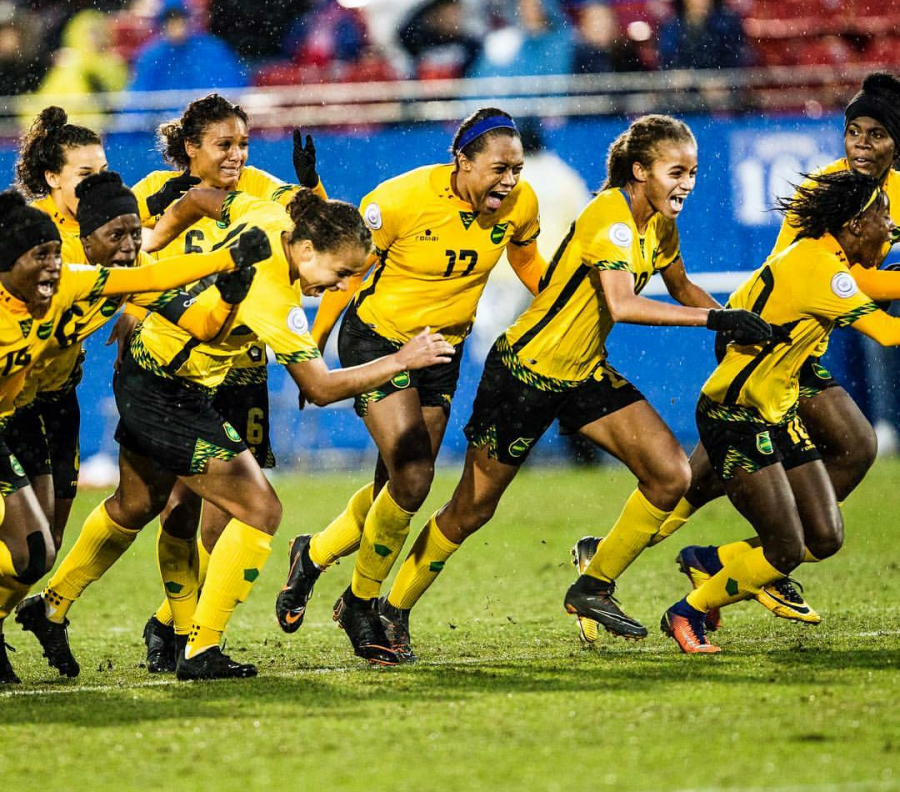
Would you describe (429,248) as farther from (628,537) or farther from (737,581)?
(737,581)

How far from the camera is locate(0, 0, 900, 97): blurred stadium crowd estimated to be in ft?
46.2

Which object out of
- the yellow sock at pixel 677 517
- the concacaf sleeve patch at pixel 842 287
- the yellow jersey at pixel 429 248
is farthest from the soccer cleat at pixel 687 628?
the yellow jersey at pixel 429 248

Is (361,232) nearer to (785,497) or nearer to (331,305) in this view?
(331,305)

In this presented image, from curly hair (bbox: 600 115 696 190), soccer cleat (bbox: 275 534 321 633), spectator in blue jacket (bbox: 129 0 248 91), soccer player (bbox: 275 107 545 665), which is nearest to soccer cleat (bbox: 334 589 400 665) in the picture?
soccer player (bbox: 275 107 545 665)

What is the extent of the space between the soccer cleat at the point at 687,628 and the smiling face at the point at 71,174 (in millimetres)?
3206

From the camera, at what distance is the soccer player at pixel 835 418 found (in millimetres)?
7055

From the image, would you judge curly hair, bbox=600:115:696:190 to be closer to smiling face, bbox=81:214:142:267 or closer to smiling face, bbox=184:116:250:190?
smiling face, bbox=184:116:250:190

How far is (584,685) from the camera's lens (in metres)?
5.94

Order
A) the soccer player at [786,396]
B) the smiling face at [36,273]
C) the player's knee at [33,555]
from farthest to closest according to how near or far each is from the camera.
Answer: the soccer player at [786,396] → the player's knee at [33,555] → the smiling face at [36,273]

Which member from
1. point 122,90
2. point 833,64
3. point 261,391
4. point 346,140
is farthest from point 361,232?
point 833,64

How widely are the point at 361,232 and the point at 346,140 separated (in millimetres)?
7766

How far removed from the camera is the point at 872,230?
22.0 feet

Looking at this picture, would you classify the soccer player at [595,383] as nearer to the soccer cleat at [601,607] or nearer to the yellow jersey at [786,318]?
the soccer cleat at [601,607]

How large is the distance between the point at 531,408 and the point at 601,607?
0.95 m
